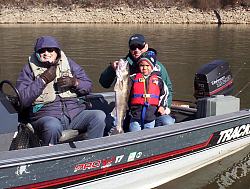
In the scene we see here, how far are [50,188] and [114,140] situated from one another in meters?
0.71

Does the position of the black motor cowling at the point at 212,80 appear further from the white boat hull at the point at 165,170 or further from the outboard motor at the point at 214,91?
the white boat hull at the point at 165,170

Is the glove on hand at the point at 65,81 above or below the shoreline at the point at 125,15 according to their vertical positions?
below

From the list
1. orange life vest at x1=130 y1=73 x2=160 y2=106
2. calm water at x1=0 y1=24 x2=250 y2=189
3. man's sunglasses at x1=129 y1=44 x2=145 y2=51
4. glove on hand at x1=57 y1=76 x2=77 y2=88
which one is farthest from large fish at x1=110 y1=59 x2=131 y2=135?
calm water at x1=0 y1=24 x2=250 y2=189

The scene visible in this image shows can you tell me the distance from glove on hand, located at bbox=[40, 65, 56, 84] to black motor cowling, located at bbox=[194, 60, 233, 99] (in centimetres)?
215

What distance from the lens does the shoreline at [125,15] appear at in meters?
31.5

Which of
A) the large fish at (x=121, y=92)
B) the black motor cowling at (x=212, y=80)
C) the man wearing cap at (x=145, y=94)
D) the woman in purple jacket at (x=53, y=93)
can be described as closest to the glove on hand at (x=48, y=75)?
the woman in purple jacket at (x=53, y=93)

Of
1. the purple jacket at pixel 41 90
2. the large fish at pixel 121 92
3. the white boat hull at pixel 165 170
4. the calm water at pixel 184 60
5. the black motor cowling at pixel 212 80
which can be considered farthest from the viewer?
the black motor cowling at pixel 212 80

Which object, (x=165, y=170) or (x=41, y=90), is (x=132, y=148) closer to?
(x=165, y=170)

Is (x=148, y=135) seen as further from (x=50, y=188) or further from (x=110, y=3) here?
(x=110, y=3)

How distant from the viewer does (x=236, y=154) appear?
18.1 ft

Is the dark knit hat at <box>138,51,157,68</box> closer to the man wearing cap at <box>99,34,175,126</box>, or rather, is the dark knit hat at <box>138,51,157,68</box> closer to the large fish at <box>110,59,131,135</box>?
the man wearing cap at <box>99,34,175,126</box>

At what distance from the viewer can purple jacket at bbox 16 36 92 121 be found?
12.5ft

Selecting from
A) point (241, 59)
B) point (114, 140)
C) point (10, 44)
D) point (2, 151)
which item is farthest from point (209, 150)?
point (10, 44)

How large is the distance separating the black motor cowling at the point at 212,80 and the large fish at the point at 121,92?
4.40ft
